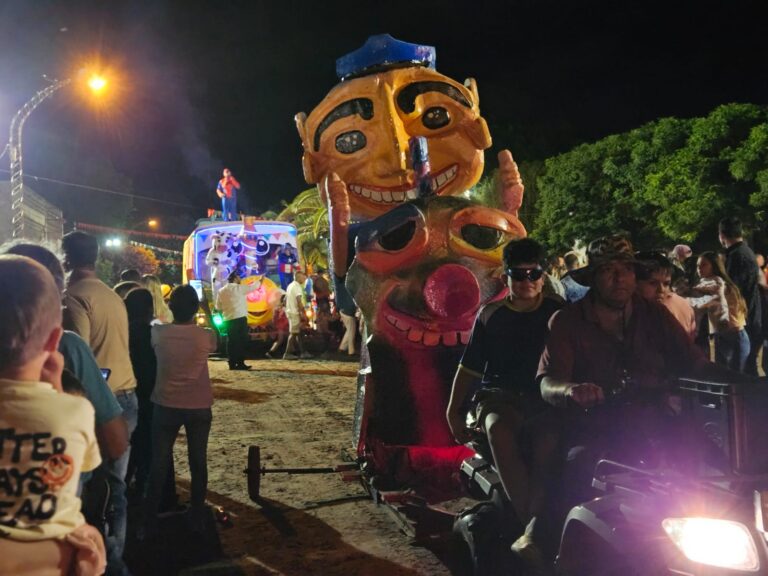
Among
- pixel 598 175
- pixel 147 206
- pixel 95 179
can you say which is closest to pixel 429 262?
pixel 598 175

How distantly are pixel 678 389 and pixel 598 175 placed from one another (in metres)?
29.3

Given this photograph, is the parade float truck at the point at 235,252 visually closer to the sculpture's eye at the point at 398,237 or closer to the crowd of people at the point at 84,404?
the crowd of people at the point at 84,404

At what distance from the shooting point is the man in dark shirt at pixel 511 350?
3850 mm

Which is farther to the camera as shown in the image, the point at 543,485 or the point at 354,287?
the point at 354,287

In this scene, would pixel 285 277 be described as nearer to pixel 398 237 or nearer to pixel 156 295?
pixel 156 295

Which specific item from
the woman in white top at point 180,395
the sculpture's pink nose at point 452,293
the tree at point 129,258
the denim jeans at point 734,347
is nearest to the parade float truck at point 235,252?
the denim jeans at point 734,347

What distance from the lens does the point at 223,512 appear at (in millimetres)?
5098

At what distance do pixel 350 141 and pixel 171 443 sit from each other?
3013mm

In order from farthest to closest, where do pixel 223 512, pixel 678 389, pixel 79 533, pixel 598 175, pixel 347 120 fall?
pixel 598 175, pixel 347 120, pixel 223 512, pixel 678 389, pixel 79 533

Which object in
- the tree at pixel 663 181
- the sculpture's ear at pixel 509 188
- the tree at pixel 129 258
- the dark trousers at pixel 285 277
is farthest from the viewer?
the tree at pixel 129 258

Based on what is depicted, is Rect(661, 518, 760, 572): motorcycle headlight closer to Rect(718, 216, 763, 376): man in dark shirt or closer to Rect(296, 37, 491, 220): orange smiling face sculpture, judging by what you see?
Rect(296, 37, 491, 220): orange smiling face sculpture

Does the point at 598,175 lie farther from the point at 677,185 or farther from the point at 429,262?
the point at 429,262

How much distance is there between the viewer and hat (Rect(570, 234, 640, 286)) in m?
3.51

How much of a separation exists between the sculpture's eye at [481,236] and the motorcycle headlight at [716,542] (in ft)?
10.7
